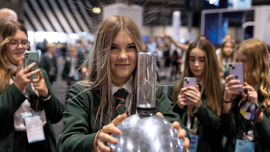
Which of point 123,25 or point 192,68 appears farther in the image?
point 192,68

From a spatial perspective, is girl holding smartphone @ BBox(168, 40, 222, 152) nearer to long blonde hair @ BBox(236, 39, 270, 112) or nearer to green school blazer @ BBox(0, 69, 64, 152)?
long blonde hair @ BBox(236, 39, 270, 112)

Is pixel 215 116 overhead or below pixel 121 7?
below

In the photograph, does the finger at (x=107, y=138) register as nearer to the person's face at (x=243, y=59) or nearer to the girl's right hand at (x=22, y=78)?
the girl's right hand at (x=22, y=78)

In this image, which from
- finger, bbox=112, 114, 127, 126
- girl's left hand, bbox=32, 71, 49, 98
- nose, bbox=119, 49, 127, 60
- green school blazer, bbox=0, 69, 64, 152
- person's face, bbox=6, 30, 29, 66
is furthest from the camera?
person's face, bbox=6, 30, 29, 66

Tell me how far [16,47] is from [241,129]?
176cm

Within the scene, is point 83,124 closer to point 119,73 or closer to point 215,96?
point 119,73

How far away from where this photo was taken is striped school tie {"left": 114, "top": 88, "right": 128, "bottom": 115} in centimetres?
117

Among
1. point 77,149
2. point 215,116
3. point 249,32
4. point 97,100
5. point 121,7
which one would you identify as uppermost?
point 249,32

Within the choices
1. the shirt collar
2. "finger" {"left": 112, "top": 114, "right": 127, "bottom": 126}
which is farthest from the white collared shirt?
"finger" {"left": 112, "top": 114, "right": 127, "bottom": 126}

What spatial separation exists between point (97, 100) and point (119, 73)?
0.17m

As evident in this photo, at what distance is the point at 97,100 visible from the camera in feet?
3.84

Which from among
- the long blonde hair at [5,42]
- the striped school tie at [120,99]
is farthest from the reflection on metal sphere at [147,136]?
the long blonde hair at [5,42]

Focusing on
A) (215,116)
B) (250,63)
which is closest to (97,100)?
(215,116)

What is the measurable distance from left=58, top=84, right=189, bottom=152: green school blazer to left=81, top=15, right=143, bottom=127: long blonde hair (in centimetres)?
3
